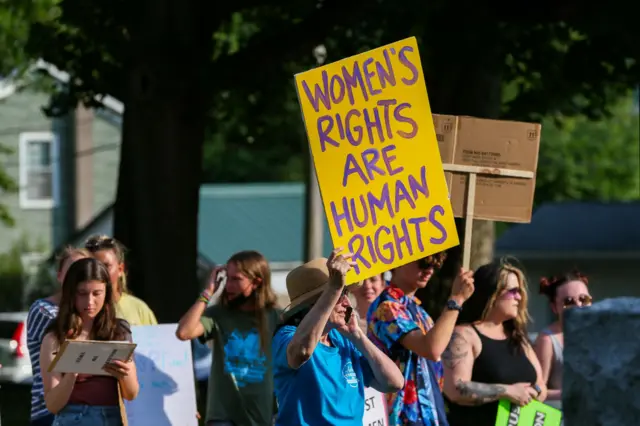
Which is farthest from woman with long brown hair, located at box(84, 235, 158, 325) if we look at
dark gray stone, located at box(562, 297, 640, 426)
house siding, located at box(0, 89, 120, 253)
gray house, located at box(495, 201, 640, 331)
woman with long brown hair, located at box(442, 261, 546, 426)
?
house siding, located at box(0, 89, 120, 253)

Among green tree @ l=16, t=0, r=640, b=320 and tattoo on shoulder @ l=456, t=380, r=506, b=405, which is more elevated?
green tree @ l=16, t=0, r=640, b=320

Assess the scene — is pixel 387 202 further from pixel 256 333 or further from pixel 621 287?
pixel 621 287

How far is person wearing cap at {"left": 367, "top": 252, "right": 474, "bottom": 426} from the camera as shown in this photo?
19.6 feet

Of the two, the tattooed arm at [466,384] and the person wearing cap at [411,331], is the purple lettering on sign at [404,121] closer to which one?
the person wearing cap at [411,331]

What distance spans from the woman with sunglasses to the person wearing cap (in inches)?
53.2

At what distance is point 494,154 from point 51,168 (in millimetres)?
37362

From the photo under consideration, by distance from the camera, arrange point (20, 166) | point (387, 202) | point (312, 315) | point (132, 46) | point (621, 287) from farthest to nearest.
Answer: point (20, 166) < point (621, 287) < point (132, 46) < point (387, 202) < point (312, 315)

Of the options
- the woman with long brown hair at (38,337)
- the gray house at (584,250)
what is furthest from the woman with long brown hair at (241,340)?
the gray house at (584,250)

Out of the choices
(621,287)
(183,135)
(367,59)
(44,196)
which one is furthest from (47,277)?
(367,59)

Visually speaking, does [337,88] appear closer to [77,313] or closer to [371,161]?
[371,161]

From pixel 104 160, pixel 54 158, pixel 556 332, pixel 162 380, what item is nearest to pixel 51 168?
pixel 54 158

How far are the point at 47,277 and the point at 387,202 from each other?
30.1m

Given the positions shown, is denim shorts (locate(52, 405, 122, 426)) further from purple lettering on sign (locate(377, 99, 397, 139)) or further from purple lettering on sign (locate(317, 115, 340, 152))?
purple lettering on sign (locate(377, 99, 397, 139))

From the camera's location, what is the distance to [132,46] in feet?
46.2
